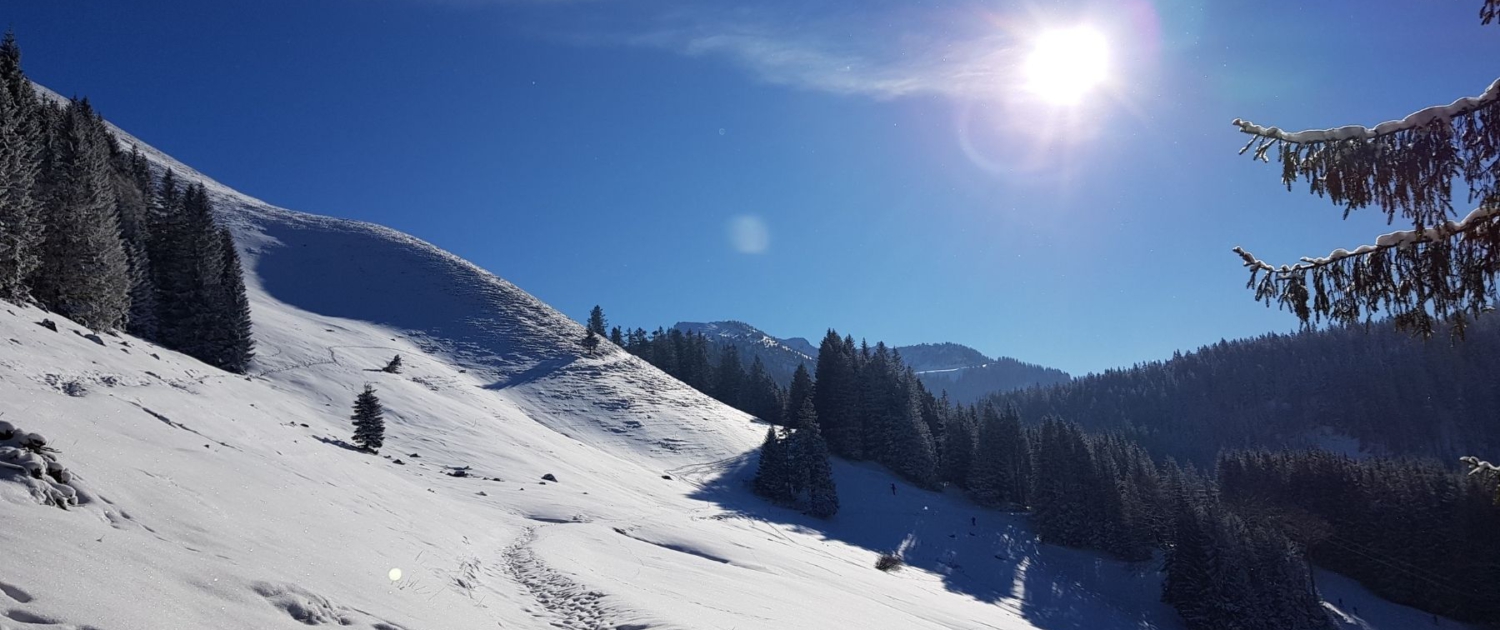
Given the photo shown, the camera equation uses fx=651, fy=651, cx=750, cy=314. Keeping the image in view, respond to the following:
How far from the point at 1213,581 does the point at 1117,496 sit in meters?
16.3

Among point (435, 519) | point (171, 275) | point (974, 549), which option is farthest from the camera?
point (974, 549)

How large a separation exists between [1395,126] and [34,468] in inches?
534

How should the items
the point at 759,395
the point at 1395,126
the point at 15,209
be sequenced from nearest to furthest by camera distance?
the point at 1395,126 → the point at 15,209 → the point at 759,395

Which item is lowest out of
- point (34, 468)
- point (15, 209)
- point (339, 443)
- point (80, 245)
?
point (339, 443)

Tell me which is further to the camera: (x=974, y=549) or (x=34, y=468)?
(x=974, y=549)

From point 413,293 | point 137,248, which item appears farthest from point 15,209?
point 413,293

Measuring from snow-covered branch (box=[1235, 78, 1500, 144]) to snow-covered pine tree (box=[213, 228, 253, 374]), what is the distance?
4974 cm

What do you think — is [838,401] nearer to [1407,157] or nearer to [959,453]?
[959,453]

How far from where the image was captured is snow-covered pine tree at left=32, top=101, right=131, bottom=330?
1197 inches

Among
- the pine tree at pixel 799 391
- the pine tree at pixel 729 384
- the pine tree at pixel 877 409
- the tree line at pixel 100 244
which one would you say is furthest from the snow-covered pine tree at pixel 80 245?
the pine tree at pixel 729 384

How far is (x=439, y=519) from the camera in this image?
61.1 feet

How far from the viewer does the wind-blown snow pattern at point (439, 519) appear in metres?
6.79

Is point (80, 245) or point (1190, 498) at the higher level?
point (1190, 498)

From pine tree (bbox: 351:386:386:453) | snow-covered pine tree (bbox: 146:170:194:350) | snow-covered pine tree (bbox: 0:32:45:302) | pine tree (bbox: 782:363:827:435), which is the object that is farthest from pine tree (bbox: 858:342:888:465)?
snow-covered pine tree (bbox: 0:32:45:302)
